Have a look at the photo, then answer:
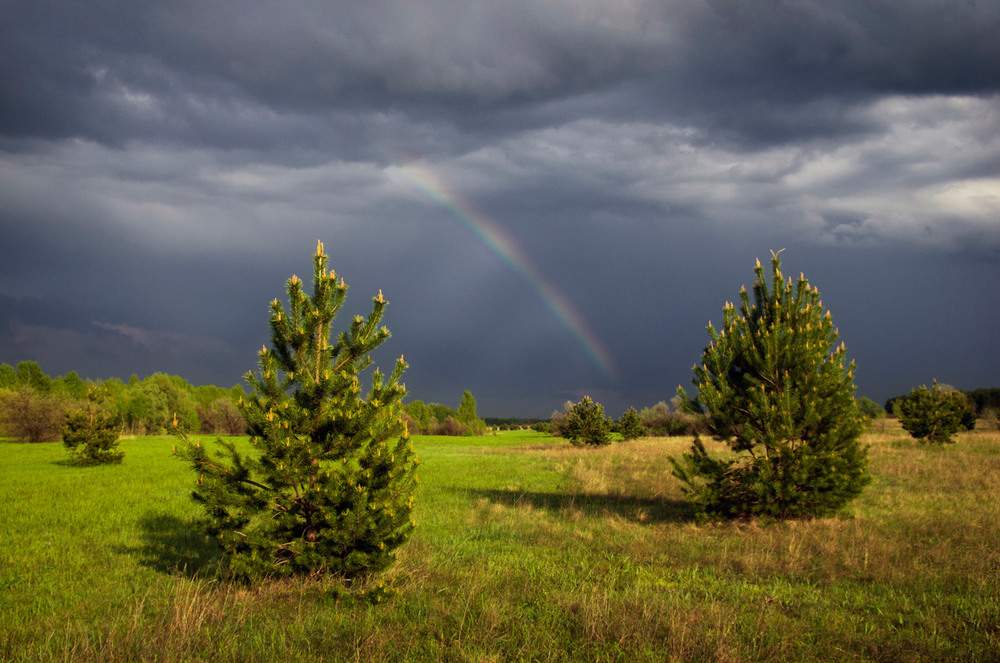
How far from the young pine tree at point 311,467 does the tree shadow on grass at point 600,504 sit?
23.2ft

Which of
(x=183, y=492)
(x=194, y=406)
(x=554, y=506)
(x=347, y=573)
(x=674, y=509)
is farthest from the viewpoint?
(x=194, y=406)

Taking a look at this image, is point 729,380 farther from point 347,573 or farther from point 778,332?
point 347,573

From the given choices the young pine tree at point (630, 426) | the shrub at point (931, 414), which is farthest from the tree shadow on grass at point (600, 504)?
the young pine tree at point (630, 426)

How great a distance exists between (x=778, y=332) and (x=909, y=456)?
1652cm

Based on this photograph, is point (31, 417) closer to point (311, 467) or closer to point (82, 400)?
point (82, 400)

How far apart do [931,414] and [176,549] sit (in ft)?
106

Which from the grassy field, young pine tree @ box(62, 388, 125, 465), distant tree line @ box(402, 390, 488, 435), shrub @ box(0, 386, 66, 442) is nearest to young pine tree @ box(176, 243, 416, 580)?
the grassy field

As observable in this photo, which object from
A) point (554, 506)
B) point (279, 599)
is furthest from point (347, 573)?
point (554, 506)

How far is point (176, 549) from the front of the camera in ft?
31.6

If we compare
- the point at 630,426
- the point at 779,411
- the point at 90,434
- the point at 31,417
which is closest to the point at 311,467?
the point at 779,411

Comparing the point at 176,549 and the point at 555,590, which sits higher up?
the point at 555,590

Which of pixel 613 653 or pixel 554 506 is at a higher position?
pixel 613 653

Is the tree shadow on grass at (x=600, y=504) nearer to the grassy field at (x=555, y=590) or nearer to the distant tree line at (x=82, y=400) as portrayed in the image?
the grassy field at (x=555, y=590)

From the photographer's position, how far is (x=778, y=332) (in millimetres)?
10773
